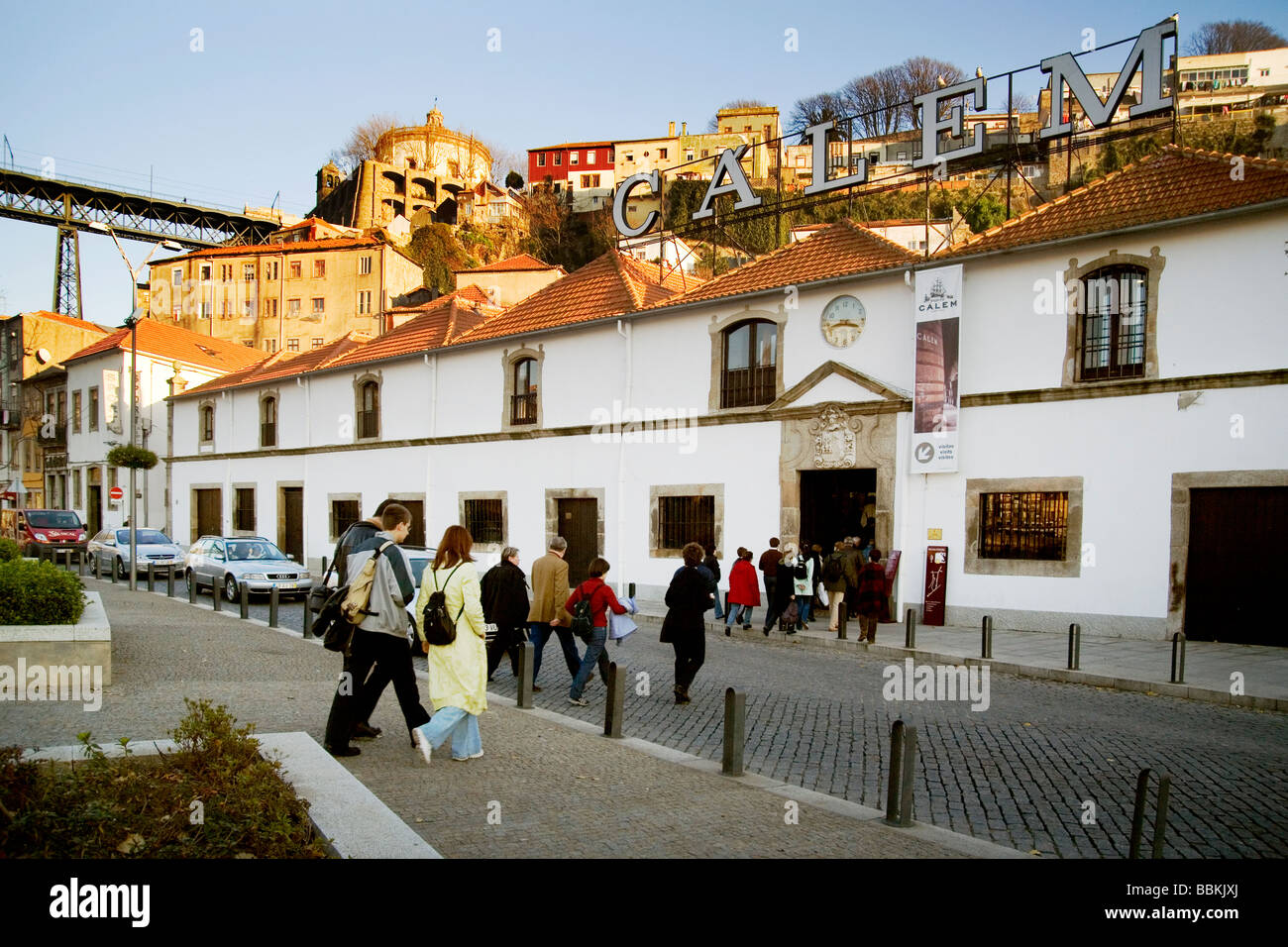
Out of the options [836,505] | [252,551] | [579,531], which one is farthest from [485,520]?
[836,505]

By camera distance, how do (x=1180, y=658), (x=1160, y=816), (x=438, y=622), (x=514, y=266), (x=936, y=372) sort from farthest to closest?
(x=514, y=266) → (x=936, y=372) → (x=1180, y=658) → (x=438, y=622) → (x=1160, y=816)

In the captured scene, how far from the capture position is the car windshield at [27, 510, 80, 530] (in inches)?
1249

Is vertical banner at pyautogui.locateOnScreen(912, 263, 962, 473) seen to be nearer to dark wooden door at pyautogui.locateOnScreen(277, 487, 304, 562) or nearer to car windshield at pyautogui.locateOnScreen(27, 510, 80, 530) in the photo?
dark wooden door at pyautogui.locateOnScreen(277, 487, 304, 562)

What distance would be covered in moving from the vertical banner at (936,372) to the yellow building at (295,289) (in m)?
48.5

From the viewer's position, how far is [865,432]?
1766cm

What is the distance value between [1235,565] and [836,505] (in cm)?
758

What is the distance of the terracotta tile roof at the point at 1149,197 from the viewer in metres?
14.2

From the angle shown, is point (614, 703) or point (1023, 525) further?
point (1023, 525)

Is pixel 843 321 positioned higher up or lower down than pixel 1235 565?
higher up

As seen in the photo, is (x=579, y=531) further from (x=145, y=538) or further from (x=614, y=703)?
(x=614, y=703)

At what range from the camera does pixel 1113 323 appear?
50.2 feet

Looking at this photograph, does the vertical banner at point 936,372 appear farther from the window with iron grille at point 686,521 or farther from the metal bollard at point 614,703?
the metal bollard at point 614,703
